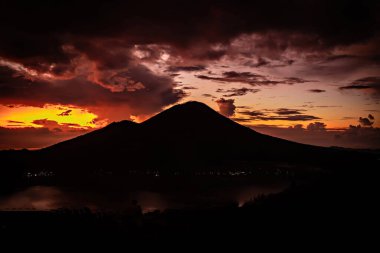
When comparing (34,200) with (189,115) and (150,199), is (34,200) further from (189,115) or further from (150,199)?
(189,115)

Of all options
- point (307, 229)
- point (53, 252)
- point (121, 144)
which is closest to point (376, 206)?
point (307, 229)

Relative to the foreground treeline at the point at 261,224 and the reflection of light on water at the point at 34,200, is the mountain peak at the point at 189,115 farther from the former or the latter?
the foreground treeline at the point at 261,224

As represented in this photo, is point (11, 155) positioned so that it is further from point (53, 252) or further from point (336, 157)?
point (53, 252)

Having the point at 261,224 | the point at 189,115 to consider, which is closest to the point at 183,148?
the point at 189,115

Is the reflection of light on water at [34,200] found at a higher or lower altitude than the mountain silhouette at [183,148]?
lower

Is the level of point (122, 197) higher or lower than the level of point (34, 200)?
lower

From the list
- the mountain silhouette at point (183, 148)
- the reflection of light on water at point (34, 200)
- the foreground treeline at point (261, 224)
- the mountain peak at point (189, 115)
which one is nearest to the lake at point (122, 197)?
the reflection of light on water at point (34, 200)

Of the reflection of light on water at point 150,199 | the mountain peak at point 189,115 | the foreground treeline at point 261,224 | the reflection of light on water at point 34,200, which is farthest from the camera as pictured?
the mountain peak at point 189,115

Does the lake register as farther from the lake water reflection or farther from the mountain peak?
the mountain peak
